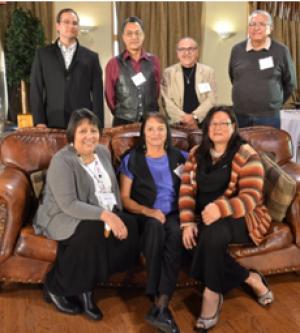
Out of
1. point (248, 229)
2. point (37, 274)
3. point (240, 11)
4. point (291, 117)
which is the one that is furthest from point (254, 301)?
point (240, 11)

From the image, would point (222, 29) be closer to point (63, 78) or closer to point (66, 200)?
point (63, 78)

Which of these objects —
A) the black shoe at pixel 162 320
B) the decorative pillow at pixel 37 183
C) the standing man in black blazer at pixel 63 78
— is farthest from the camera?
the standing man in black blazer at pixel 63 78

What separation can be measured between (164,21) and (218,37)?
919mm

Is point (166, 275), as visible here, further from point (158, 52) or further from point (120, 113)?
point (158, 52)

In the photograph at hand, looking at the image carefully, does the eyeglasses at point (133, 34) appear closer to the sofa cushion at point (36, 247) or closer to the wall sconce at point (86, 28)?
the sofa cushion at point (36, 247)

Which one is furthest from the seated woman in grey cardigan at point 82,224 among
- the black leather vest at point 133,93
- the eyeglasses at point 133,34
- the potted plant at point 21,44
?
the potted plant at point 21,44

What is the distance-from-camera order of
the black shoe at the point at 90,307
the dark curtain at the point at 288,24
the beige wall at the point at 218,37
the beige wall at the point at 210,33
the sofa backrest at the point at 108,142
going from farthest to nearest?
the dark curtain at the point at 288,24 < the beige wall at the point at 218,37 < the beige wall at the point at 210,33 < the sofa backrest at the point at 108,142 < the black shoe at the point at 90,307

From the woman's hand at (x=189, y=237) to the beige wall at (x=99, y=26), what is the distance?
163 inches

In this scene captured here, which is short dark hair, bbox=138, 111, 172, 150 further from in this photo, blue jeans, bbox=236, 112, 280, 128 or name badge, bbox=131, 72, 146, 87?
blue jeans, bbox=236, 112, 280, 128

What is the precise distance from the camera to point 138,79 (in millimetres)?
3115

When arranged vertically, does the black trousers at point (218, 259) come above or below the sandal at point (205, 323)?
above

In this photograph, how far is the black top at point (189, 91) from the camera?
3.19 metres

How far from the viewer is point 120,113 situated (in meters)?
3.20

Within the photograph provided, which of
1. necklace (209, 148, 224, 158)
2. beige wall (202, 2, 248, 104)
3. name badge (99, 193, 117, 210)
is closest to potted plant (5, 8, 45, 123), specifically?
beige wall (202, 2, 248, 104)
